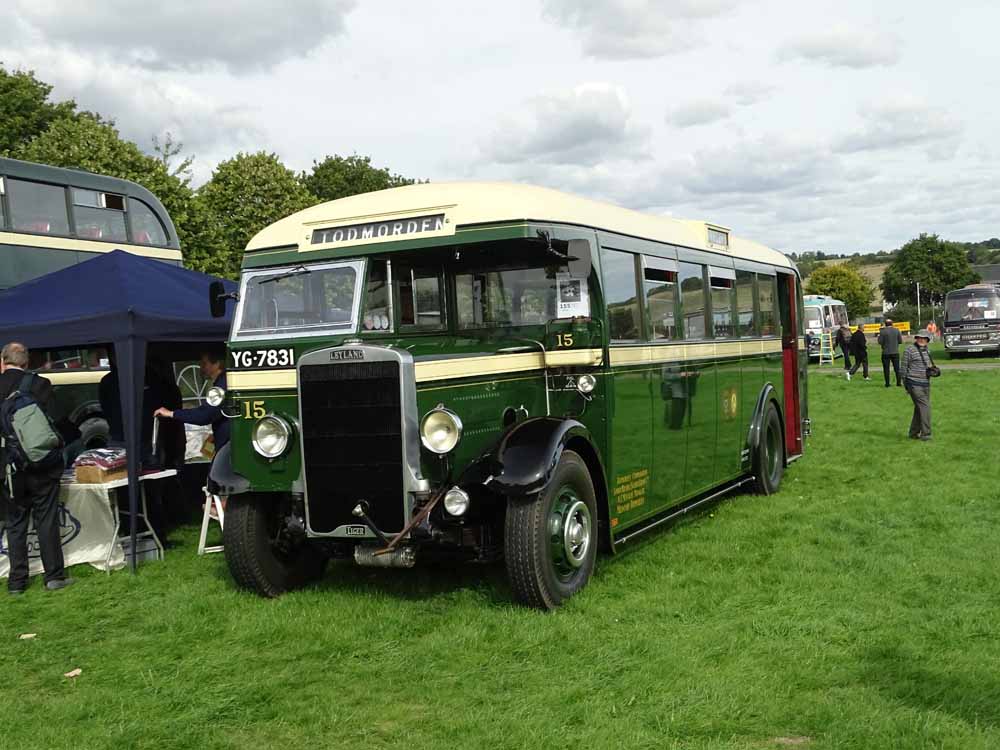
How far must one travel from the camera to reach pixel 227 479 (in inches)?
285

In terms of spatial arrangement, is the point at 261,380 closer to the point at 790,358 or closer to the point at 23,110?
the point at 790,358

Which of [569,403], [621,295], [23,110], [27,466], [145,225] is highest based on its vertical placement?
[23,110]

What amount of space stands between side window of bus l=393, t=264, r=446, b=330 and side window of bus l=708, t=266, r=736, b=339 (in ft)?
11.3

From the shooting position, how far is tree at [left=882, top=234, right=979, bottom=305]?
10261cm

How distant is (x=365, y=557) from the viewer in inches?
262

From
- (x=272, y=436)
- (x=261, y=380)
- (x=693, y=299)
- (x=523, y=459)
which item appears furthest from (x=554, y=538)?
(x=693, y=299)

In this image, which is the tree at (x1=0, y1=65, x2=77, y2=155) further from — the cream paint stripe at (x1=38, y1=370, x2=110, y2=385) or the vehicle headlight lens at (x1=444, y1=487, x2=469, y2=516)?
the vehicle headlight lens at (x1=444, y1=487, x2=469, y2=516)

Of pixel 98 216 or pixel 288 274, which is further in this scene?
pixel 98 216

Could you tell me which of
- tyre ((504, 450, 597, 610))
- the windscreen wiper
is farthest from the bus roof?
tyre ((504, 450, 597, 610))

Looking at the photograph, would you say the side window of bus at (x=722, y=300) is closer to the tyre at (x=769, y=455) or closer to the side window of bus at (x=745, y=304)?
the side window of bus at (x=745, y=304)

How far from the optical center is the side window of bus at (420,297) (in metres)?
7.44

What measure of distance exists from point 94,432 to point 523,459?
327 inches

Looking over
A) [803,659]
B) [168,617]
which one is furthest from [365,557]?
[803,659]

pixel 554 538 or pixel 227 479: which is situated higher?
pixel 227 479
